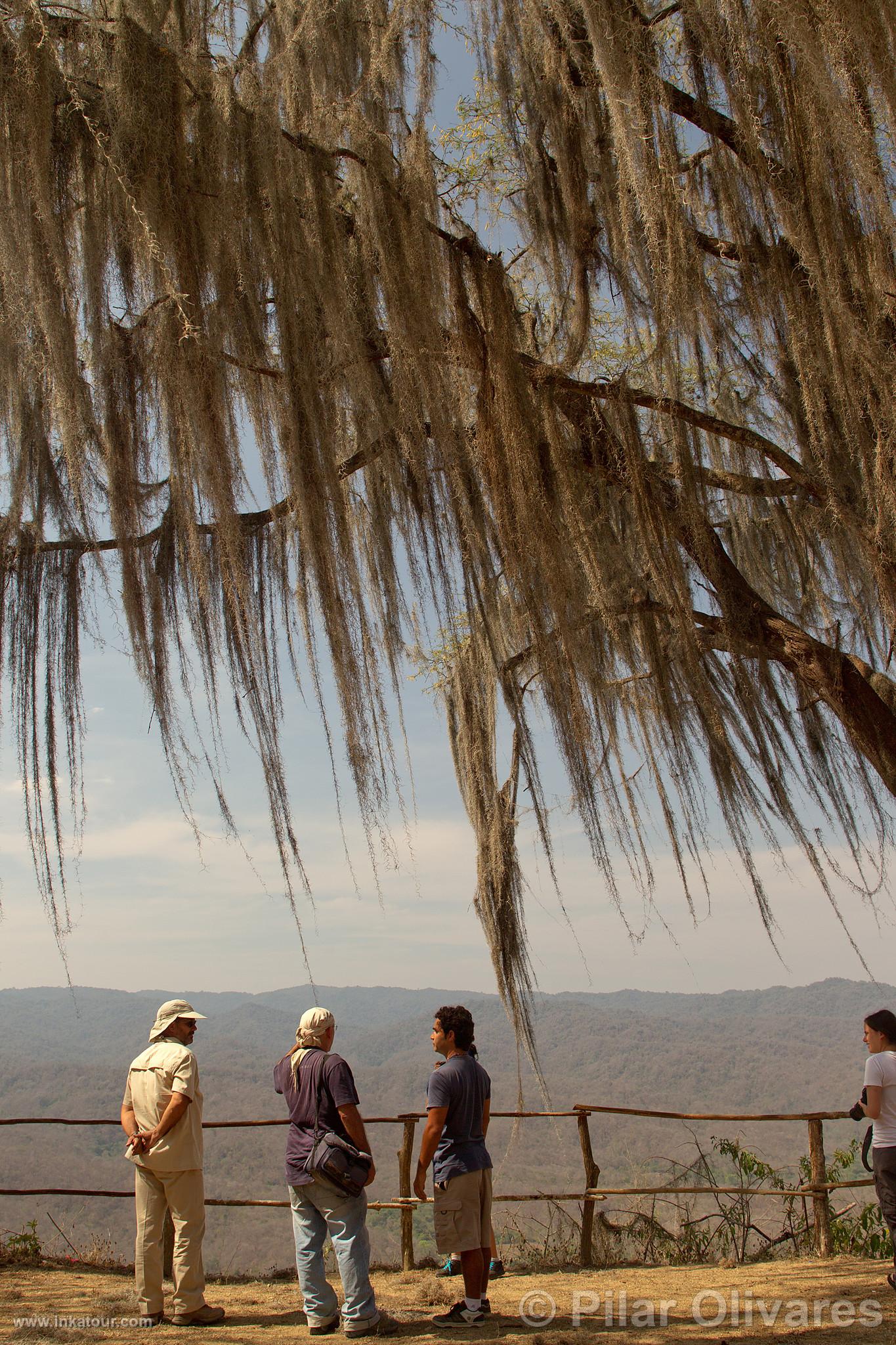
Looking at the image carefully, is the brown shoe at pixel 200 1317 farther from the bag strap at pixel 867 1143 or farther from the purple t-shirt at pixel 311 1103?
the bag strap at pixel 867 1143

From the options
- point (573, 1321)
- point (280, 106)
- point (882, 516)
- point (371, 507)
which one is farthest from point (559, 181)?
point (573, 1321)

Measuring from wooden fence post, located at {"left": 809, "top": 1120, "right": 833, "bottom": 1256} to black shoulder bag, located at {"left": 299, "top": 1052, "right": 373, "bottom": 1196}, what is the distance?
206 cm

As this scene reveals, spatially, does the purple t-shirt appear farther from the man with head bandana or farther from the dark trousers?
the dark trousers

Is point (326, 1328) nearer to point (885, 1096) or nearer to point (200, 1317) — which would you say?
point (200, 1317)

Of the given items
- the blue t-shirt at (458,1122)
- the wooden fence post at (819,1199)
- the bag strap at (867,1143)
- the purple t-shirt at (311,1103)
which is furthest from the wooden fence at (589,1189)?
the purple t-shirt at (311,1103)

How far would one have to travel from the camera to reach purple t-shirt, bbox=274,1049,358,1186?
2.57 metres

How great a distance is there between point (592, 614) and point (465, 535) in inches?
19.6

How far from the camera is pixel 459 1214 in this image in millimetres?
2658

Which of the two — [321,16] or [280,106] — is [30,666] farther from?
[321,16]

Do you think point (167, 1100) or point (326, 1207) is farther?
point (167, 1100)

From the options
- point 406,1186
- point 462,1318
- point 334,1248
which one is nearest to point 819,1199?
point 406,1186

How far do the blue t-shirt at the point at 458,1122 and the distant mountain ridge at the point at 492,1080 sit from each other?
436 millimetres

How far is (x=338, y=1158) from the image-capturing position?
2508 millimetres

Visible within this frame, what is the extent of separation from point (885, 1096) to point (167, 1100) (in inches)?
78.0
